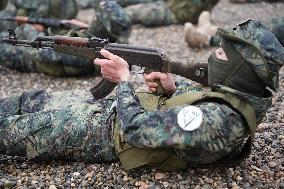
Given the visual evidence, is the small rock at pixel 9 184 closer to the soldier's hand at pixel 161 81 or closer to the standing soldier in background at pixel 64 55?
the soldier's hand at pixel 161 81

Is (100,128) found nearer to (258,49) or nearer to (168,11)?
(258,49)

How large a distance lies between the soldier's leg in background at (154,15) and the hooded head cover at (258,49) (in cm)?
722

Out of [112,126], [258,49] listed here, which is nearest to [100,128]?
[112,126]

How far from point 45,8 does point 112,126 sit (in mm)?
4855

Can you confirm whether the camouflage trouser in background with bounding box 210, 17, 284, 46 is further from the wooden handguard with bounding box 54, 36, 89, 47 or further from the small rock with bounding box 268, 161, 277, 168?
the wooden handguard with bounding box 54, 36, 89, 47

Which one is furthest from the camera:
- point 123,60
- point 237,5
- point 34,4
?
point 237,5

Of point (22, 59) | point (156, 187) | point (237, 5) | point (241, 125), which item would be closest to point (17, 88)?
point (22, 59)

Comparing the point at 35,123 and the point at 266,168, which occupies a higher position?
the point at 35,123

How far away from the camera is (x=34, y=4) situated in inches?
320

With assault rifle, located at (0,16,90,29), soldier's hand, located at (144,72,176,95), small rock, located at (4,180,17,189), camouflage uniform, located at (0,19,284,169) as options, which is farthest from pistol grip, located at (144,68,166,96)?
assault rifle, located at (0,16,90,29)

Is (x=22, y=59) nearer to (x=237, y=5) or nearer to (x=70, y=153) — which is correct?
(x=70, y=153)

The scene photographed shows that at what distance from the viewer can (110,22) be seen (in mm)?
6777

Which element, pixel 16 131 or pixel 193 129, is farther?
pixel 16 131

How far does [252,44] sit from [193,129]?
0.71 m
